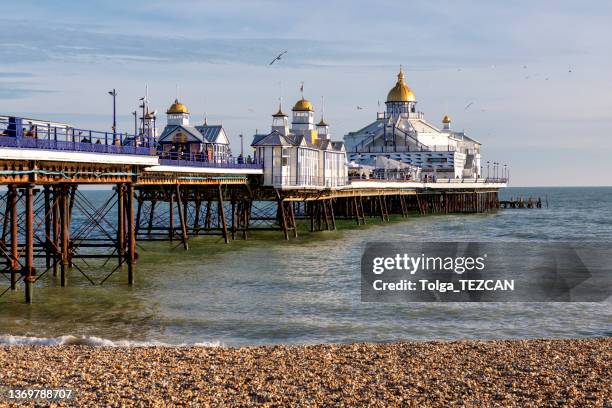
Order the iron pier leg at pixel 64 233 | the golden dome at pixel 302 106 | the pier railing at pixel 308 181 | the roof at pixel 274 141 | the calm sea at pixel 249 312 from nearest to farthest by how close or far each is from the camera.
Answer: the calm sea at pixel 249 312 → the iron pier leg at pixel 64 233 → the pier railing at pixel 308 181 → the roof at pixel 274 141 → the golden dome at pixel 302 106

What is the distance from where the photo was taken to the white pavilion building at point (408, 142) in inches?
5044

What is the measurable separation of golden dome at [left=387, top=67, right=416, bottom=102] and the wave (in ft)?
413

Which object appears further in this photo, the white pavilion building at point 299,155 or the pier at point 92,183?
the white pavilion building at point 299,155

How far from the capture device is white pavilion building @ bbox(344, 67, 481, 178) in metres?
128

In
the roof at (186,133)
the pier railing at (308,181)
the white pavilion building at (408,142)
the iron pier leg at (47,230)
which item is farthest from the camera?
the white pavilion building at (408,142)

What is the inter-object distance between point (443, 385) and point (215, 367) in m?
4.78

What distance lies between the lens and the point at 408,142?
133 m

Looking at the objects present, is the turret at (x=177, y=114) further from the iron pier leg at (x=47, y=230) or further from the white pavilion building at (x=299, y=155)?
the iron pier leg at (x=47, y=230)

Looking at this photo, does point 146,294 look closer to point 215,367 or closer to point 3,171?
point 3,171

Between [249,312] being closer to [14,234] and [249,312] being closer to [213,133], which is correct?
[14,234]

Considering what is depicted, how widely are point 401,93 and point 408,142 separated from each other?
1504 centimetres

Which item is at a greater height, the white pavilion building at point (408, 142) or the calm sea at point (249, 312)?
the white pavilion building at point (408, 142)

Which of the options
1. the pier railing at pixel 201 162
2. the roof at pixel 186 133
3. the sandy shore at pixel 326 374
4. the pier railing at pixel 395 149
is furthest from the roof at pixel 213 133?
the pier railing at pixel 395 149

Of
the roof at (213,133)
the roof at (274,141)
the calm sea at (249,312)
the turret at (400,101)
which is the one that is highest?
the turret at (400,101)
